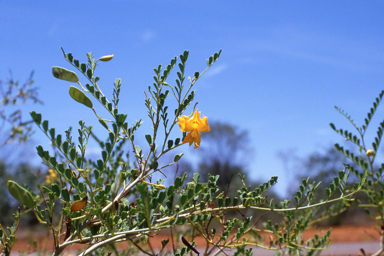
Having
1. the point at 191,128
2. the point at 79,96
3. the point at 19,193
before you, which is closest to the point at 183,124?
the point at 191,128

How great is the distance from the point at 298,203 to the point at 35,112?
2.70 feet

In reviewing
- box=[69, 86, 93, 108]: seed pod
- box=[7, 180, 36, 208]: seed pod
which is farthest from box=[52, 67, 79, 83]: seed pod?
box=[7, 180, 36, 208]: seed pod

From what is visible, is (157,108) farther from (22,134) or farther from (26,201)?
(22,134)

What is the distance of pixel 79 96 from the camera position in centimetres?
95

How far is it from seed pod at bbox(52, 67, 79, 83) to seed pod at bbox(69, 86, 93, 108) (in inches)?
3.3

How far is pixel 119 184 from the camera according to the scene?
2.93ft

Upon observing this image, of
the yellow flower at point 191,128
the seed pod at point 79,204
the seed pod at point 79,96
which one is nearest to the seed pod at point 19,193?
the seed pod at point 79,204

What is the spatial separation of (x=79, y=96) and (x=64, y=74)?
4.0 inches

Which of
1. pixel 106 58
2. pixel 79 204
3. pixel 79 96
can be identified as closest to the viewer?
pixel 79 204

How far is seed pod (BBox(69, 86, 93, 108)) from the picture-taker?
0.93 metres

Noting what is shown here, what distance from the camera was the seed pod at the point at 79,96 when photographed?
0.93 m

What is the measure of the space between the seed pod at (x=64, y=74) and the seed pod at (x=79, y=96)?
3.3 inches

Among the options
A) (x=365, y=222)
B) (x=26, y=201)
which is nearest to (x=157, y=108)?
(x=26, y=201)

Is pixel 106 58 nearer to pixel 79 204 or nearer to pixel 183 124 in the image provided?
pixel 183 124
